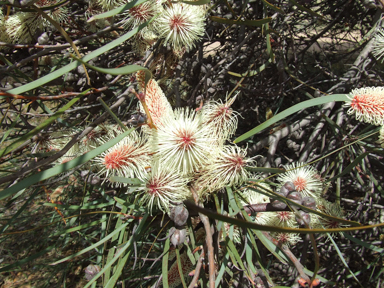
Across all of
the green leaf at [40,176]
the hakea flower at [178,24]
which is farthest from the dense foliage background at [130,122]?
the hakea flower at [178,24]

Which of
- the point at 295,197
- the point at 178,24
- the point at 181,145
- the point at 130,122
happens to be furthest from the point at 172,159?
the point at 178,24

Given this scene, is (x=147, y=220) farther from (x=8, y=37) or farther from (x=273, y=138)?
(x=8, y=37)

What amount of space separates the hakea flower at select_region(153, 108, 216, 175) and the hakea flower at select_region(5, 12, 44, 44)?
528 mm

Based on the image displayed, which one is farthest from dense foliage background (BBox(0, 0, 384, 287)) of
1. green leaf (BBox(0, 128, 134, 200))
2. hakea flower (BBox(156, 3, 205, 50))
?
hakea flower (BBox(156, 3, 205, 50))

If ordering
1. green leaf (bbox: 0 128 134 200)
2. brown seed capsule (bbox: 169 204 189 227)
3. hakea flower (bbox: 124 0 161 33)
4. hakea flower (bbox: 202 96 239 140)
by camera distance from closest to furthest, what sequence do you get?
1. green leaf (bbox: 0 128 134 200)
2. brown seed capsule (bbox: 169 204 189 227)
3. hakea flower (bbox: 202 96 239 140)
4. hakea flower (bbox: 124 0 161 33)

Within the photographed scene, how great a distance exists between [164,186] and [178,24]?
17.2 inches

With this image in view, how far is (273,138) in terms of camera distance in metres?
0.97

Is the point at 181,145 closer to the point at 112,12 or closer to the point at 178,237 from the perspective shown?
the point at 178,237

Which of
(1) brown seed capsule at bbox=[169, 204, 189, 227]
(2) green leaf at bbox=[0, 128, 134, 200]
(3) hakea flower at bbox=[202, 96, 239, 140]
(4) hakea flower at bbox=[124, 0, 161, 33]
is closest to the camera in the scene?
(2) green leaf at bbox=[0, 128, 134, 200]

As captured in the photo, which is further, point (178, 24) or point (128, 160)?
point (178, 24)

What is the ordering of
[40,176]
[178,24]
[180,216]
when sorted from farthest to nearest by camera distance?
[178,24] → [180,216] → [40,176]

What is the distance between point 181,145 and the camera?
21.8 inches

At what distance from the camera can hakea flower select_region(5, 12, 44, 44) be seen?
2.60 feet

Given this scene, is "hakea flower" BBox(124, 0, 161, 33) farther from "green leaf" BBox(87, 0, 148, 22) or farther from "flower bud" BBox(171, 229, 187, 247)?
"flower bud" BBox(171, 229, 187, 247)
